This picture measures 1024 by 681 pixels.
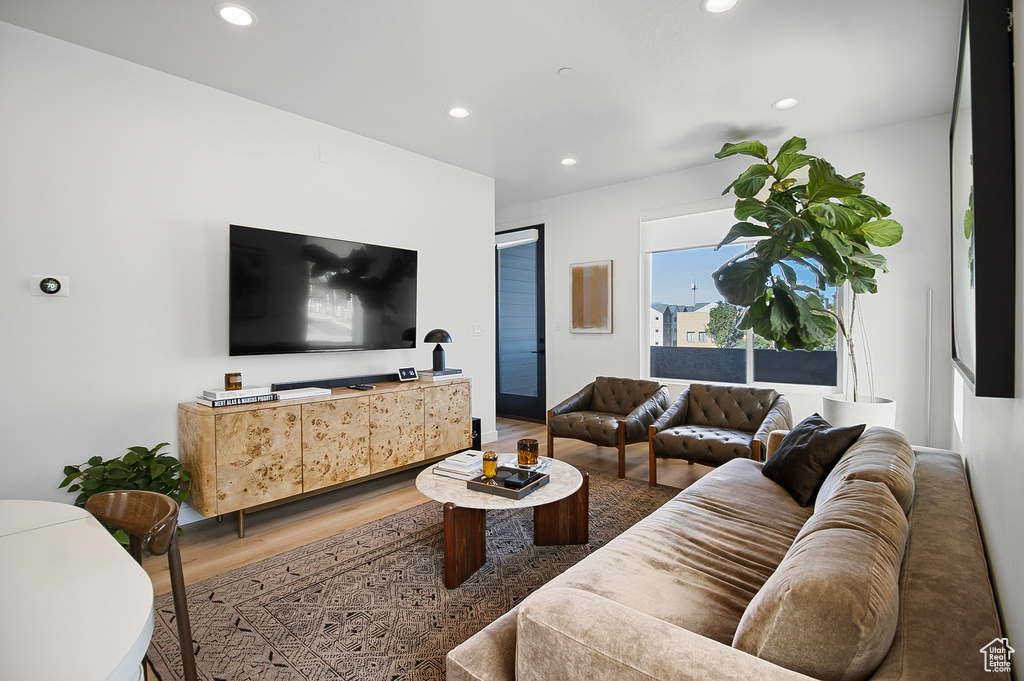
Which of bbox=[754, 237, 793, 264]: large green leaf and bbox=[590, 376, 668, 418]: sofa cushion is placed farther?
bbox=[590, 376, 668, 418]: sofa cushion

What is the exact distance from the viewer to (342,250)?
3.61 meters

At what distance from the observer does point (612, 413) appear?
456 cm

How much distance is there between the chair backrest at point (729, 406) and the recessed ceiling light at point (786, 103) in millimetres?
2068

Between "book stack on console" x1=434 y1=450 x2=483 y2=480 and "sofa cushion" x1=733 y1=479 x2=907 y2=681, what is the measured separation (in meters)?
1.79

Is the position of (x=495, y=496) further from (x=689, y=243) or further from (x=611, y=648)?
(x=689, y=243)

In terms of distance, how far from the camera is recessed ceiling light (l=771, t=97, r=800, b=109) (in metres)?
3.33

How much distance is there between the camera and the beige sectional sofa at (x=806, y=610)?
0.83m

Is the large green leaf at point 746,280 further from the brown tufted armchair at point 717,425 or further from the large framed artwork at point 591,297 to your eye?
the large framed artwork at point 591,297

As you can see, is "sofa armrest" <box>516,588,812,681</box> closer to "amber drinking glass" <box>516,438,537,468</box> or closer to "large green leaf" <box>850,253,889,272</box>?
"amber drinking glass" <box>516,438,537,468</box>

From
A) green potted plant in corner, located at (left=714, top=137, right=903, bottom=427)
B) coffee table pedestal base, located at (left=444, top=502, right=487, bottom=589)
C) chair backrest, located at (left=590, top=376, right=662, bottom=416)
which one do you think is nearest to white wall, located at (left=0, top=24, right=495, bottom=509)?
coffee table pedestal base, located at (left=444, top=502, right=487, bottom=589)

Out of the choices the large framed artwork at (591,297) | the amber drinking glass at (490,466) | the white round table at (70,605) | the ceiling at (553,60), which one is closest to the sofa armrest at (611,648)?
the white round table at (70,605)

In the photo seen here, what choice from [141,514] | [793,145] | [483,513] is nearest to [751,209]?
[793,145]

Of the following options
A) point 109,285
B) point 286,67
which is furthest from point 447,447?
point 286,67

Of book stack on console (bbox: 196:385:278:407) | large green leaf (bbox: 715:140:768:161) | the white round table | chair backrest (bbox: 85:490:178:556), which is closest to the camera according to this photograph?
the white round table
